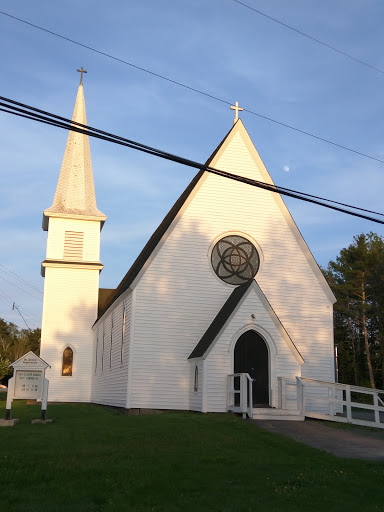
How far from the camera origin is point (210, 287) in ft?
76.1

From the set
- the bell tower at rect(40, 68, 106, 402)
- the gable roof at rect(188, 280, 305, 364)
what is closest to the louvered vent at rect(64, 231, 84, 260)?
the bell tower at rect(40, 68, 106, 402)

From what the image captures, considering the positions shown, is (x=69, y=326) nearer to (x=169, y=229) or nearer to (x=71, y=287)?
(x=71, y=287)

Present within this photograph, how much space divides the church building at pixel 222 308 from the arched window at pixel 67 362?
18.7 feet

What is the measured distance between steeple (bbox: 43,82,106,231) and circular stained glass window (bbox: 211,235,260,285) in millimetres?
14423

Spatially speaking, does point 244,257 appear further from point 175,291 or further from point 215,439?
point 215,439

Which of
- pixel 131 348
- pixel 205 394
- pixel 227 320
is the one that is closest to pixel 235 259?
pixel 227 320

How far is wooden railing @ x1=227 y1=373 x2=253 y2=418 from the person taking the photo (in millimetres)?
18375

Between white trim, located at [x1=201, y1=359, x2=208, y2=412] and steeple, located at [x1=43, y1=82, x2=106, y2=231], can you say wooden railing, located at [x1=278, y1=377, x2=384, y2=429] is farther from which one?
steeple, located at [x1=43, y1=82, x2=106, y2=231]

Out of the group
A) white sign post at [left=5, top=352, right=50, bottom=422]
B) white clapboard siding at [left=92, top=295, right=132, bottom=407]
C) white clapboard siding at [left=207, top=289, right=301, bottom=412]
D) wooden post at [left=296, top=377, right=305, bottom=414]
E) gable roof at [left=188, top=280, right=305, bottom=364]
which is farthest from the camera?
white clapboard siding at [left=92, top=295, right=132, bottom=407]

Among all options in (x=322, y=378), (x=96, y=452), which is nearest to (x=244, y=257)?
(x=322, y=378)

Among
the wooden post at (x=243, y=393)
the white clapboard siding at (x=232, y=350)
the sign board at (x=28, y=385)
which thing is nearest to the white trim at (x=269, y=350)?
the white clapboard siding at (x=232, y=350)

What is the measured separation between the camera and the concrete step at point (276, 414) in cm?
1852

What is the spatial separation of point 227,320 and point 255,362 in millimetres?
1974

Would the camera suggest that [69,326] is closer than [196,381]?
No
